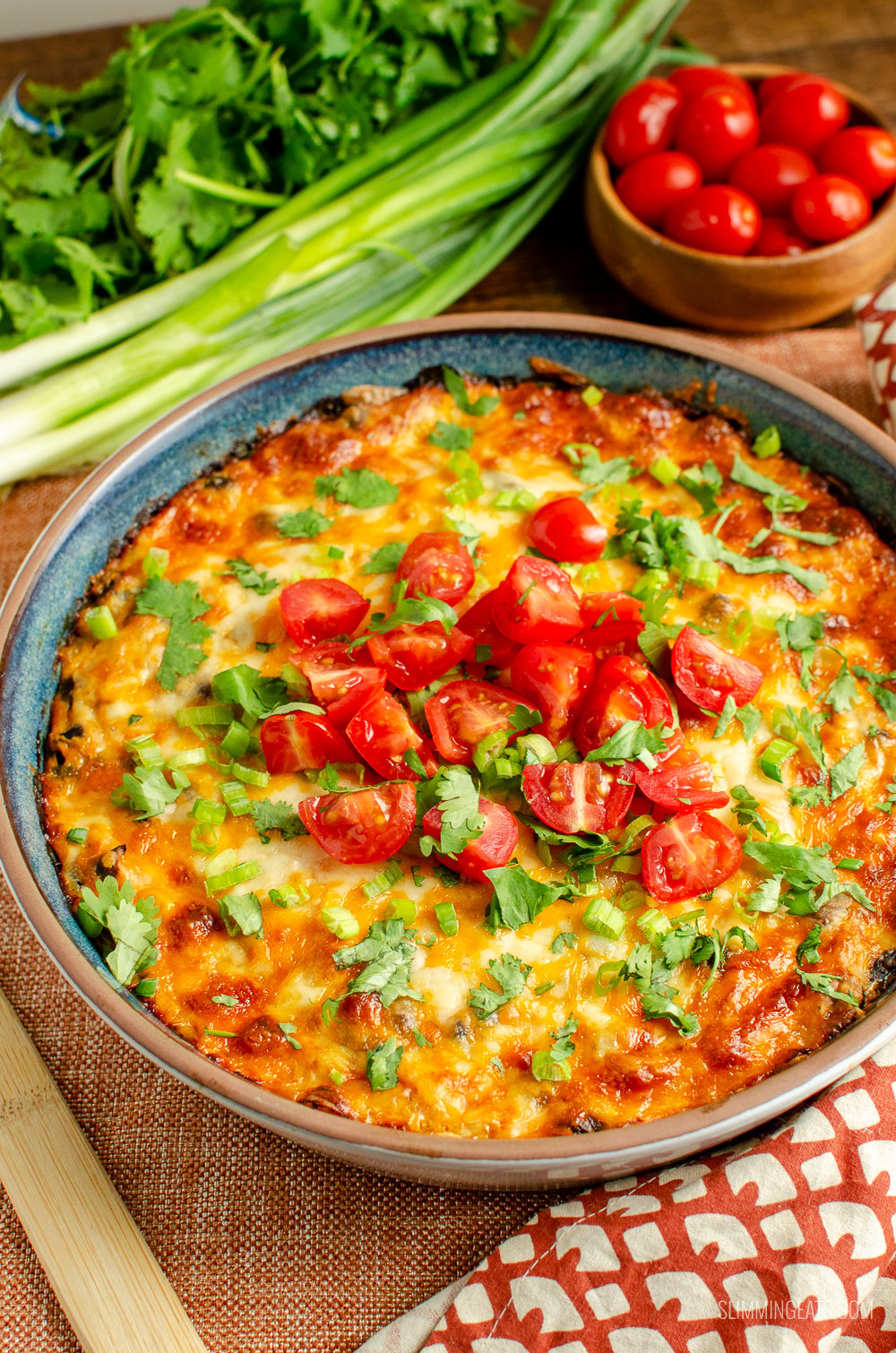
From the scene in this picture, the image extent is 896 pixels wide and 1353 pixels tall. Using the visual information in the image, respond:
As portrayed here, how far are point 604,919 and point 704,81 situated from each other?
303 cm

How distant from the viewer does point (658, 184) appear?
366 centimetres

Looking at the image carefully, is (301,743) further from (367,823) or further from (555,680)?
(555,680)

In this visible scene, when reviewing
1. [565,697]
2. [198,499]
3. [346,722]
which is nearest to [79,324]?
[198,499]

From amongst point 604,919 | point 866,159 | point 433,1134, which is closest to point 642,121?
point 866,159

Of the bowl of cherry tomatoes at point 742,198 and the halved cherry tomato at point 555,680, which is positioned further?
the bowl of cherry tomatoes at point 742,198

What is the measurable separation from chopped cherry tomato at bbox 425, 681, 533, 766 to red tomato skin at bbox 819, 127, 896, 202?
233 cm

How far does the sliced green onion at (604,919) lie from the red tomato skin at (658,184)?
2477 mm

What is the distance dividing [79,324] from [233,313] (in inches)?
19.4

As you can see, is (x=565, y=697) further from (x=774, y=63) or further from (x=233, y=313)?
(x=774, y=63)

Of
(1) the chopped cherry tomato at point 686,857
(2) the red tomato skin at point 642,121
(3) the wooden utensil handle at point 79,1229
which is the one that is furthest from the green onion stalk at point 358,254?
(1) the chopped cherry tomato at point 686,857

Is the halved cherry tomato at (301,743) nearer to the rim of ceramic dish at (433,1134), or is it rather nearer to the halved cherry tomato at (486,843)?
the halved cherry tomato at (486,843)

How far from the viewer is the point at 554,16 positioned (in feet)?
12.4

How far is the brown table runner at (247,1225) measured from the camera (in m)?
2.17

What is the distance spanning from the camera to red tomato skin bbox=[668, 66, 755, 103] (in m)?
3.80
